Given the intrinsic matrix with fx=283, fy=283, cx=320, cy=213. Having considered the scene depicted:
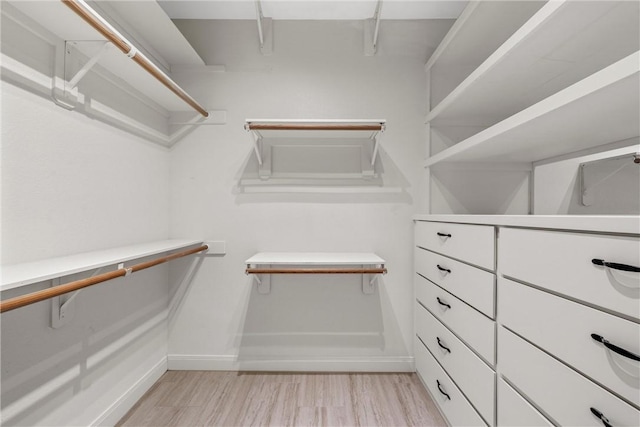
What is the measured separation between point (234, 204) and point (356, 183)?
2.67 ft

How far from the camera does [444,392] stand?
1371 millimetres

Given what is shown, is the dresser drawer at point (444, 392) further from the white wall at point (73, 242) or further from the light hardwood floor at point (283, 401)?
the white wall at point (73, 242)

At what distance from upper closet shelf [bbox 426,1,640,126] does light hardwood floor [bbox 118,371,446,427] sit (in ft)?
5.32

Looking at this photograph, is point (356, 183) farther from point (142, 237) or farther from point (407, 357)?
point (142, 237)

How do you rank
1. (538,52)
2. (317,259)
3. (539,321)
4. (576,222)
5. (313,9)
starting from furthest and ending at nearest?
1. (313,9)
2. (317,259)
3. (538,52)
4. (539,321)
5. (576,222)

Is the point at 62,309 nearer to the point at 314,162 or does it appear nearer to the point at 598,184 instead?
the point at 314,162

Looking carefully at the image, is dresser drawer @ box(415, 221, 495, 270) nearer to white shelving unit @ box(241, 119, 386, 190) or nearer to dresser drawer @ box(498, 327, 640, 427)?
dresser drawer @ box(498, 327, 640, 427)

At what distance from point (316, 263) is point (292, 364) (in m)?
0.78

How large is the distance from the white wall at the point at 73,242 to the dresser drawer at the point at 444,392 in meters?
1.58

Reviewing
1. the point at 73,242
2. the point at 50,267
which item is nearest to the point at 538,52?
the point at 50,267

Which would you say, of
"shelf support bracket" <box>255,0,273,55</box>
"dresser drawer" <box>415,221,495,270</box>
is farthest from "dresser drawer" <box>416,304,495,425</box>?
"shelf support bracket" <box>255,0,273,55</box>

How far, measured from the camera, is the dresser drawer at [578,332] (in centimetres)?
60

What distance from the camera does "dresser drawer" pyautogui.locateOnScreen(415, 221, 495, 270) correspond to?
106cm

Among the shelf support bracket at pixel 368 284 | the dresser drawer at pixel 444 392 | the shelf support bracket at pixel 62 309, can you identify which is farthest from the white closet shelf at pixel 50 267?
the dresser drawer at pixel 444 392
